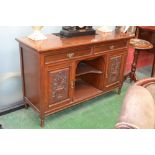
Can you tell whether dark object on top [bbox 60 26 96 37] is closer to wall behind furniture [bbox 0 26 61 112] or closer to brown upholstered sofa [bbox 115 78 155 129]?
wall behind furniture [bbox 0 26 61 112]

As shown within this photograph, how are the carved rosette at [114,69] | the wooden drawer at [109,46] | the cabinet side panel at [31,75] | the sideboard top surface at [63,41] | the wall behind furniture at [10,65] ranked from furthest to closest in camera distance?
the carved rosette at [114,69]
the wooden drawer at [109,46]
the wall behind furniture at [10,65]
the cabinet side panel at [31,75]
the sideboard top surface at [63,41]

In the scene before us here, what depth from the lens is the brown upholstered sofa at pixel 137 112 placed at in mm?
760

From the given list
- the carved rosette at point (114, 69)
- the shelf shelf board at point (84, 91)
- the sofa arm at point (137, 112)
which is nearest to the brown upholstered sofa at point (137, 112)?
the sofa arm at point (137, 112)

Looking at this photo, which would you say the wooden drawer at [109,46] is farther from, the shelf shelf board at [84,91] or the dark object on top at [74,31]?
the shelf shelf board at [84,91]

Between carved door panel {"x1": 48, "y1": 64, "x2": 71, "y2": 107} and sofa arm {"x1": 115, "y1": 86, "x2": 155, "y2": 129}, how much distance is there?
0.96 metres

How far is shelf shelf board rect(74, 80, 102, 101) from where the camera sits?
2324mm

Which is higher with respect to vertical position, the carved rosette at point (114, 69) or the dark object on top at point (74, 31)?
the dark object on top at point (74, 31)

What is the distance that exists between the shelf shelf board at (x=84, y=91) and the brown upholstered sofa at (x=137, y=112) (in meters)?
1.29

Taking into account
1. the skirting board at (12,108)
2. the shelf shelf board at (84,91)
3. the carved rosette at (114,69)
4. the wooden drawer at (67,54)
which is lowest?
the skirting board at (12,108)

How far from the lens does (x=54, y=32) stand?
234 cm

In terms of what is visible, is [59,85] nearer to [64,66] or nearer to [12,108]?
[64,66]

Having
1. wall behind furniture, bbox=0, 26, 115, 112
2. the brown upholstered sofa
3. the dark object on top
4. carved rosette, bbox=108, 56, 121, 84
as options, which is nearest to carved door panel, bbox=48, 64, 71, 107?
the dark object on top
